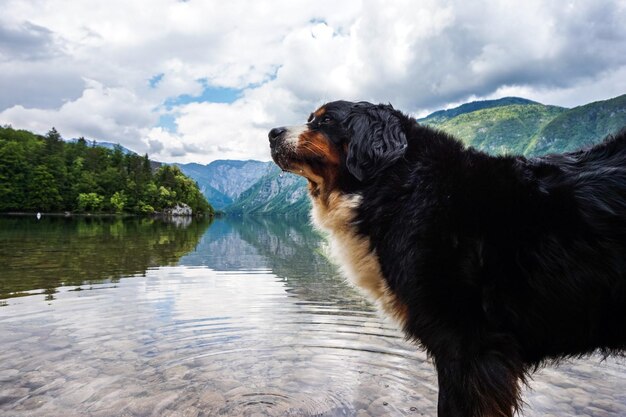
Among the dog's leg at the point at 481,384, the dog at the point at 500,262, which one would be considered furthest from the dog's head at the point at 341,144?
the dog's leg at the point at 481,384

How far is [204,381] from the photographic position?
608 cm

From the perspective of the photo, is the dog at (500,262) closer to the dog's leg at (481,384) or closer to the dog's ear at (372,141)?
the dog's leg at (481,384)

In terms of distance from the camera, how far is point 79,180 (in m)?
127

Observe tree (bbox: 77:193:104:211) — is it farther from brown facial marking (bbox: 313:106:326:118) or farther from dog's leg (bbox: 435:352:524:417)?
dog's leg (bbox: 435:352:524:417)

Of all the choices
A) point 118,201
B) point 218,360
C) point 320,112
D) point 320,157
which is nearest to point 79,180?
point 118,201

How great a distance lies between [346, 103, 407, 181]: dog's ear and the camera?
423cm

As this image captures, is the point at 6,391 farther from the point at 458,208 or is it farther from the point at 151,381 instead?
the point at 458,208

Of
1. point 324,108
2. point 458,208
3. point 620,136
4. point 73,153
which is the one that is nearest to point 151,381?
point 324,108

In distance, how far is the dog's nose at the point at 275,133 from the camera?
4906 mm

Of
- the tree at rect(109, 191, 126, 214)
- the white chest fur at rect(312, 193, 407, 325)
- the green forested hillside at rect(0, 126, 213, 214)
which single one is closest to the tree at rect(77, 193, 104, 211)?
the green forested hillside at rect(0, 126, 213, 214)

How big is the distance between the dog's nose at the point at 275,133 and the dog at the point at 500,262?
1.59 metres

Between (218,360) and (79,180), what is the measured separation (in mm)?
140799

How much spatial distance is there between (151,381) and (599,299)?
19.2 ft

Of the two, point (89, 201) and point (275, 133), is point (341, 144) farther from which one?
point (89, 201)
